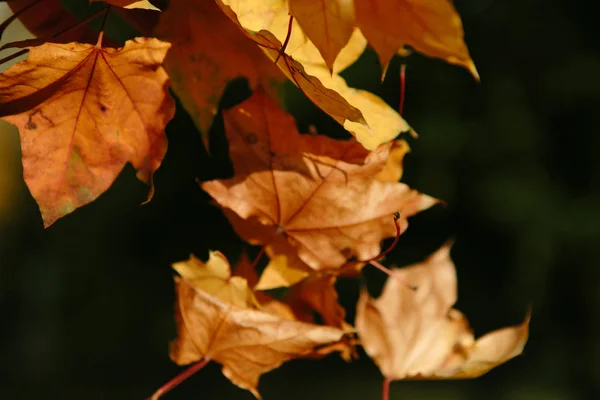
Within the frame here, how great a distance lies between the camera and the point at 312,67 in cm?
43

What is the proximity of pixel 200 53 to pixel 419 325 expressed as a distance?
0.41 metres

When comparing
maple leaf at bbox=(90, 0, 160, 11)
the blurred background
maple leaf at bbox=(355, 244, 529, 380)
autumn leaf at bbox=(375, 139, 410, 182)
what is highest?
maple leaf at bbox=(90, 0, 160, 11)

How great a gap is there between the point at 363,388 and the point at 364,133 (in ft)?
14.1

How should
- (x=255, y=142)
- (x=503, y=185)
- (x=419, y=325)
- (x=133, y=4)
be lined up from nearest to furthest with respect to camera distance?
(x=133, y=4) → (x=255, y=142) → (x=419, y=325) → (x=503, y=185)

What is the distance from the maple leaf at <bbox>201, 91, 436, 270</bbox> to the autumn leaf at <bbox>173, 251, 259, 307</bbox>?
4cm

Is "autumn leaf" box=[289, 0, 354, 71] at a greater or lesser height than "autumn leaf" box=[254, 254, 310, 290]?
greater

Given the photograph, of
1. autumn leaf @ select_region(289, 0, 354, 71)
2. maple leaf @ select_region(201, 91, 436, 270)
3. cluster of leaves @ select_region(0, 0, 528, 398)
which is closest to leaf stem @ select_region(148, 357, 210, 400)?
cluster of leaves @ select_region(0, 0, 528, 398)

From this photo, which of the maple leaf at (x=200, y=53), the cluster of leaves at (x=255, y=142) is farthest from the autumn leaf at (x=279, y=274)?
the maple leaf at (x=200, y=53)

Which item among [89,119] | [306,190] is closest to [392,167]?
[306,190]

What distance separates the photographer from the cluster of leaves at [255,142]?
1.28 feet

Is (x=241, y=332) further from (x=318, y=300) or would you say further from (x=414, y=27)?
(x=414, y=27)

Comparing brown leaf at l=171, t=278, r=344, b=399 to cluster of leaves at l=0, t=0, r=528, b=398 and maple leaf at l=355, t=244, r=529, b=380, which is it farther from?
maple leaf at l=355, t=244, r=529, b=380

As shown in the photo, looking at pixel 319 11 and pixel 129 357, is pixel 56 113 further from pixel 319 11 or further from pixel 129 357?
pixel 129 357

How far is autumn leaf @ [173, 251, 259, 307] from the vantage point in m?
0.44
